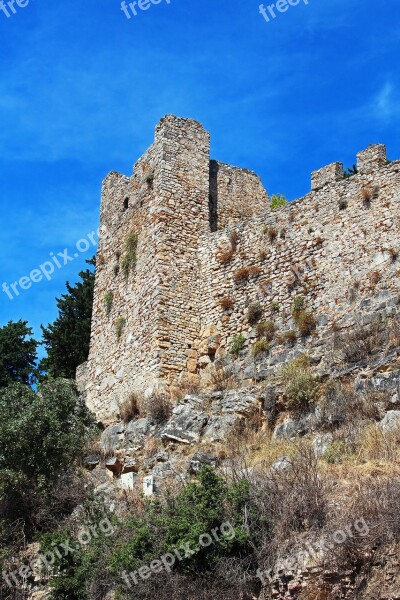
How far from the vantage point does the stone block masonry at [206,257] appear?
56.6 ft

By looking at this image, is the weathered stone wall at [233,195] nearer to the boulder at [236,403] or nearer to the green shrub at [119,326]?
the green shrub at [119,326]

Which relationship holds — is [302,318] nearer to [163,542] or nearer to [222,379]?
[222,379]

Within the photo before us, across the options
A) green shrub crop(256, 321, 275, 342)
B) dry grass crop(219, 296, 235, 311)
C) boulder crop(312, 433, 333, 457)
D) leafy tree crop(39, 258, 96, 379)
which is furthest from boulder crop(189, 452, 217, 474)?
leafy tree crop(39, 258, 96, 379)

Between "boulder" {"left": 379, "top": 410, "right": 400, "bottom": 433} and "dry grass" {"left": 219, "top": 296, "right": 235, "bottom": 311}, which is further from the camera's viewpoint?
"dry grass" {"left": 219, "top": 296, "right": 235, "bottom": 311}

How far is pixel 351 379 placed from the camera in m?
14.5

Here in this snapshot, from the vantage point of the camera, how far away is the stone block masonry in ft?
56.6

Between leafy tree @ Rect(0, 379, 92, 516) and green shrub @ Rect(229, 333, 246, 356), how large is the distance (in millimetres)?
3912

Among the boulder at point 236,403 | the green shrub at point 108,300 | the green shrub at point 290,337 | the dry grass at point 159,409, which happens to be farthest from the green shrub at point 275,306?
the green shrub at point 108,300

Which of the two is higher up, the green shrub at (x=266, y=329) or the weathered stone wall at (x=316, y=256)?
the weathered stone wall at (x=316, y=256)

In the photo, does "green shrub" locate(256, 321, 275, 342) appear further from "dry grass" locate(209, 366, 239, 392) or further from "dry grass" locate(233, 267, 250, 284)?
"dry grass" locate(233, 267, 250, 284)

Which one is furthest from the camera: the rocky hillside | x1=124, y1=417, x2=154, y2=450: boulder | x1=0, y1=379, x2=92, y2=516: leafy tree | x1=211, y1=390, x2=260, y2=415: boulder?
x1=124, y1=417, x2=154, y2=450: boulder

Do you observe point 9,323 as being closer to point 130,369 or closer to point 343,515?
point 130,369

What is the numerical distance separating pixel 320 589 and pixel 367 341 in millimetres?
6455

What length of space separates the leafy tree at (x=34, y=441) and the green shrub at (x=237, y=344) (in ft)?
12.8
